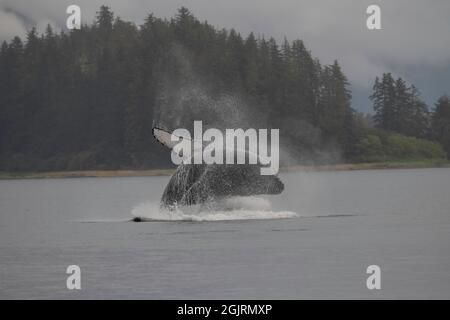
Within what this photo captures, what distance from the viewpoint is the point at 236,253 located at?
33031mm

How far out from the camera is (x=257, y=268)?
30.1m

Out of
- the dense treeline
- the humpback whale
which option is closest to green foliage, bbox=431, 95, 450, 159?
the dense treeline

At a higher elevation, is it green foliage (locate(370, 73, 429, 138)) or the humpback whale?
green foliage (locate(370, 73, 429, 138))

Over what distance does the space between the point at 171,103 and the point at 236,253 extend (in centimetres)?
12869

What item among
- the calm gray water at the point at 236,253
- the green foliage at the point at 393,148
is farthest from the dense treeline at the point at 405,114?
the calm gray water at the point at 236,253

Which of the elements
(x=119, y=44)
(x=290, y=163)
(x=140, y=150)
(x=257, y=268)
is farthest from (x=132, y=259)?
(x=119, y=44)

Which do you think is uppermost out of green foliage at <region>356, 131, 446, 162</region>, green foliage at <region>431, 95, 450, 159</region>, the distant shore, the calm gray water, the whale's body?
green foliage at <region>431, 95, 450, 159</region>

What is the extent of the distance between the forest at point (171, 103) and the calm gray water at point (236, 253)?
93.4 m

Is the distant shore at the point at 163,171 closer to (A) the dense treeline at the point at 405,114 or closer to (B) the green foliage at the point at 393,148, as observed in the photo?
(B) the green foliage at the point at 393,148

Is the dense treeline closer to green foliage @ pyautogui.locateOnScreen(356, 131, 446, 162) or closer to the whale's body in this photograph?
green foliage @ pyautogui.locateOnScreen(356, 131, 446, 162)

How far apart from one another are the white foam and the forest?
9267cm

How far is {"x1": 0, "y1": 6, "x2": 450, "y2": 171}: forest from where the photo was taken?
15412 cm

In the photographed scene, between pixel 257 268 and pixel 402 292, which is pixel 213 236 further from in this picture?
pixel 402 292

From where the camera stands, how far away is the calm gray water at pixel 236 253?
87.9ft
